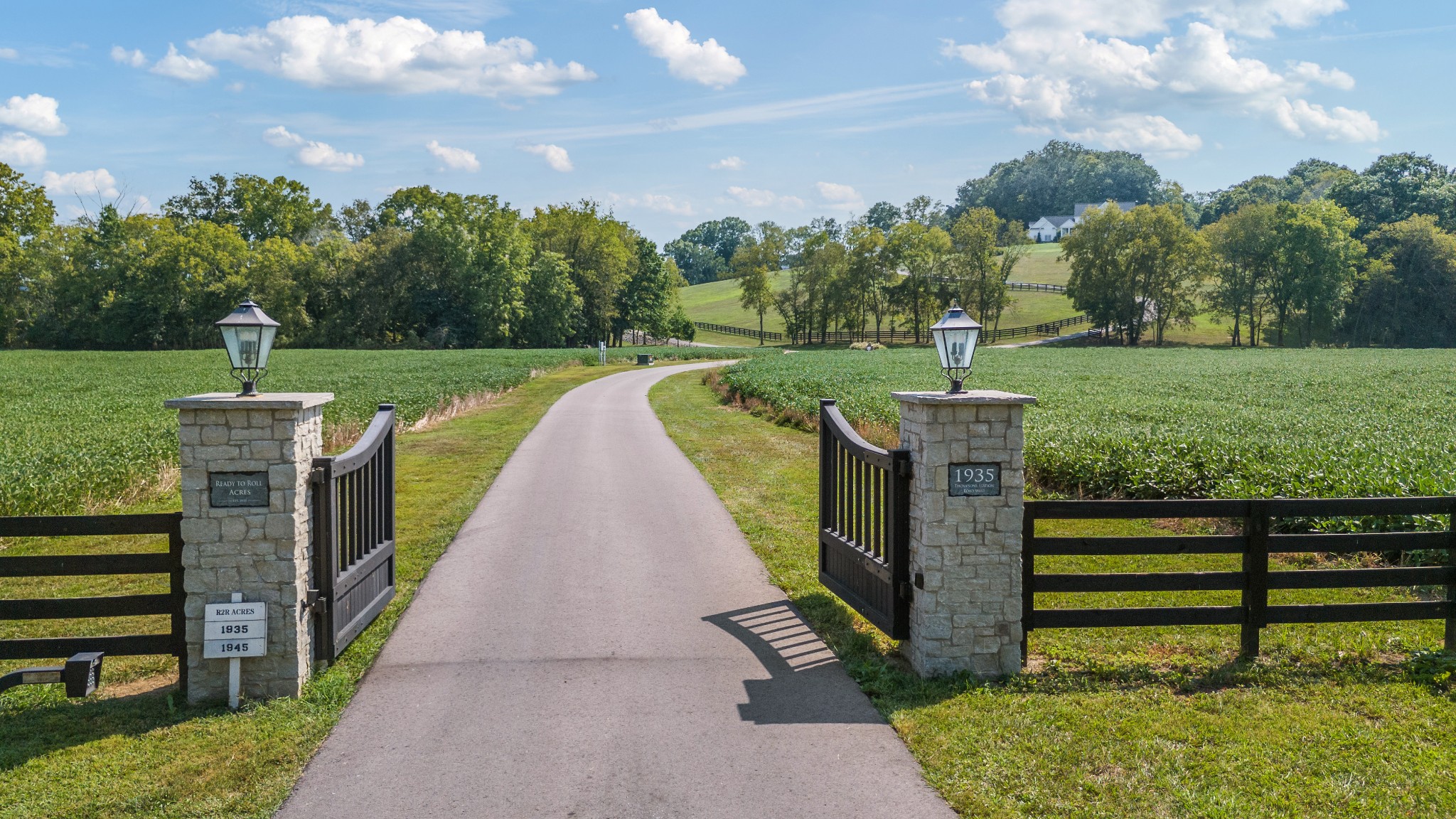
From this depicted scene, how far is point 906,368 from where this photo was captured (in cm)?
3562

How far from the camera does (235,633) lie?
18.9 ft

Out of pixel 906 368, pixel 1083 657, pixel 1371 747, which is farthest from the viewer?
pixel 906 368

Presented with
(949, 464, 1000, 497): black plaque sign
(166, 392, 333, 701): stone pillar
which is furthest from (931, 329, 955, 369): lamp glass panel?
(166, 392, 333, 701): stone pillar

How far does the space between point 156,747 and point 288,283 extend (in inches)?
3062

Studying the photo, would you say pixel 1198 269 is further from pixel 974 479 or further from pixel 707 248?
pixel 707 248

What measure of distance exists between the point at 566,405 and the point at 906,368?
1512 cm

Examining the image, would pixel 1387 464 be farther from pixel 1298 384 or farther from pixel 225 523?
pixel 1298 384

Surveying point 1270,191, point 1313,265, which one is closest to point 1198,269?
point 1313,265

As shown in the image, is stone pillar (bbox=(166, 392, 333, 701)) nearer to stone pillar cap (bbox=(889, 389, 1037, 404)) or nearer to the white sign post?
the white sign post

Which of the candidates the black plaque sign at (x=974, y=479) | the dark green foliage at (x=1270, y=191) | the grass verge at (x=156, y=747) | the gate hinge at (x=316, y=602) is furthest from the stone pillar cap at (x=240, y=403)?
the dark green foliage at (x=1270, y=191)

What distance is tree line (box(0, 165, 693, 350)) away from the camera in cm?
7394

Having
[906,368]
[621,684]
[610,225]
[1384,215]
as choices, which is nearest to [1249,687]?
[621,684]

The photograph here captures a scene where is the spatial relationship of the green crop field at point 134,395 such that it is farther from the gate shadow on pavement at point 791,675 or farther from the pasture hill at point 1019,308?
the pasture hill at point 1019,308

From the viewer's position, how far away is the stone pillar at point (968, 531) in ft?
20.0
